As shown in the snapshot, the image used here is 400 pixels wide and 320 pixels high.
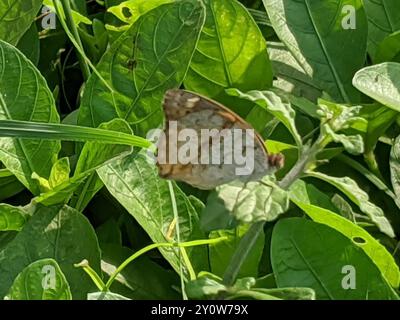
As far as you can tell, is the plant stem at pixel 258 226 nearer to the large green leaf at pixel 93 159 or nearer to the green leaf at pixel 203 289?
the green leaf at pixel 203 289

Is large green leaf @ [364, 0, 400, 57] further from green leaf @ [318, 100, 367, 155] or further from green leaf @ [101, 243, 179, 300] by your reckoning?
green leaf @ [101, 243, 179, 300]

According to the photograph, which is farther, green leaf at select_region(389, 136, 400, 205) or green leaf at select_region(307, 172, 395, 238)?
green leaf at select_region(389, 136, 400, 205)

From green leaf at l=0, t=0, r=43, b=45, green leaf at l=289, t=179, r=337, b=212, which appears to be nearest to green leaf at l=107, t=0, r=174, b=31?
green leaf at l=0, t=0, r=43, b=45

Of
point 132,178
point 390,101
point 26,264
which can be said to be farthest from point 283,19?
point 26,264

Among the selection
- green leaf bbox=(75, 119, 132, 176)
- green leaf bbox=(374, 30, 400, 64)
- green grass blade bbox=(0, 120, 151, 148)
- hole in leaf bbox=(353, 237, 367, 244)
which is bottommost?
hole in leaf bbox=(353, 237, 367, 244)

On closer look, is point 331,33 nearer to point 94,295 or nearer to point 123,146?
point 123,146
